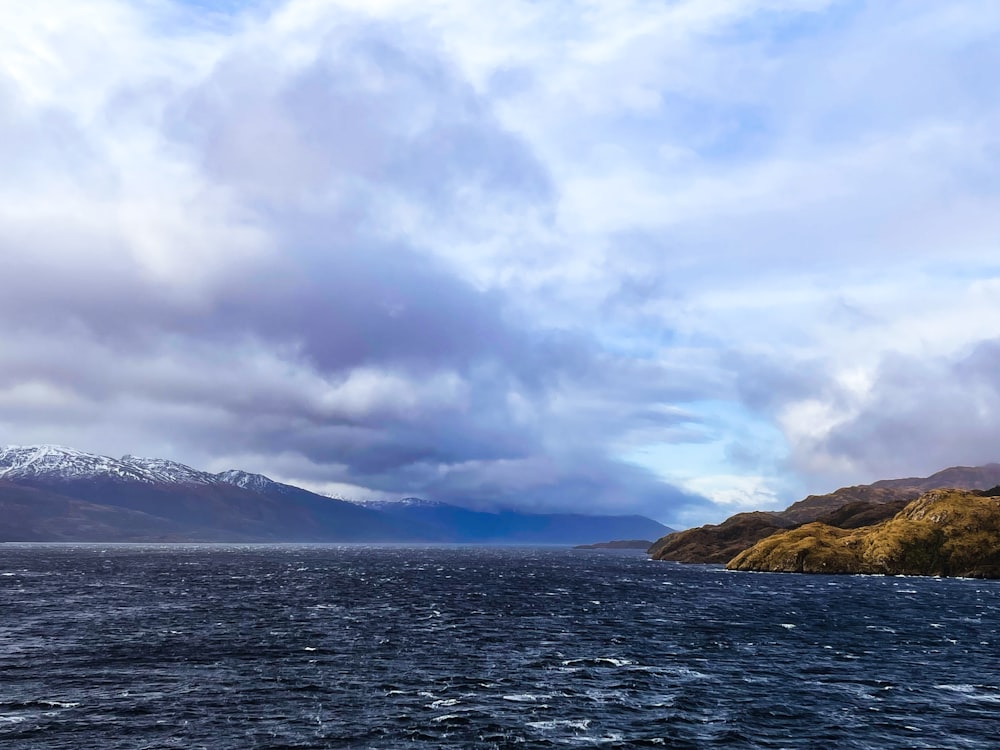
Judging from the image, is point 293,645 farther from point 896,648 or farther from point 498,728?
point 896,648

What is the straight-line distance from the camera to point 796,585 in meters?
188

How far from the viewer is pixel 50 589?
150625mm

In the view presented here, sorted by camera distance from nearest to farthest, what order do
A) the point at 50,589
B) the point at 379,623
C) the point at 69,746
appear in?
the point at 69,746 → the point at 379,623 → the point at 50,589

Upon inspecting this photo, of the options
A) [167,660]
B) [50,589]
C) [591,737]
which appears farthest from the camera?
[50,589]

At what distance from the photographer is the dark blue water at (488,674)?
1971 inches

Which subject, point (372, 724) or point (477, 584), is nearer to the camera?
point (372, 724)

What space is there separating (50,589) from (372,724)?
132m

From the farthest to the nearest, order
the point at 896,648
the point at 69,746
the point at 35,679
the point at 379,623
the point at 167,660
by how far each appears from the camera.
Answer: the point at 379,623, the point at 896,648, the point at 167,660, the point at 35,679, the point at 69,746

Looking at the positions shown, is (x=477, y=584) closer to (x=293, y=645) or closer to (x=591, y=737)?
(x=293, y=645)

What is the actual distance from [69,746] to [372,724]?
19.0 meters

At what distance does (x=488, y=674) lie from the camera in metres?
67.9

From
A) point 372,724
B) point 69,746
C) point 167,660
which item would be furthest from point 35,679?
point 372,724

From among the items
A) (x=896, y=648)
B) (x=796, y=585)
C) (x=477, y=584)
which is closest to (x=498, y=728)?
(x=896, y=648)

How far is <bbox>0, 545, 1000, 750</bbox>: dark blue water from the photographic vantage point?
5006cm
